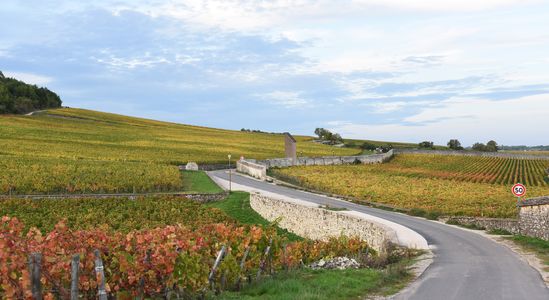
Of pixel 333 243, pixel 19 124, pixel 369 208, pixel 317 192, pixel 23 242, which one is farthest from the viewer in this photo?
pixel 19 124

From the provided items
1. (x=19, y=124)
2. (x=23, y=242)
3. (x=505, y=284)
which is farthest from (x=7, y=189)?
(x=19, y=124)

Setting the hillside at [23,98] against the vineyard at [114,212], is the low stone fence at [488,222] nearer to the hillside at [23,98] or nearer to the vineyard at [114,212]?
the vineyard at [114,212]

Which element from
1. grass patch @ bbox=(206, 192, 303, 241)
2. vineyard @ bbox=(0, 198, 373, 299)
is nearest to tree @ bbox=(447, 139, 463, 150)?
grass patch @ bbox=(206, 192, 303, 241)

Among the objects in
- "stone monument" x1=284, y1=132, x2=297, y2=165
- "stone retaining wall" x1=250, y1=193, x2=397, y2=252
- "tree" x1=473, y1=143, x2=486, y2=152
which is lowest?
"stone retaining wall" x1=250, y1=193, x2=397, y2=252

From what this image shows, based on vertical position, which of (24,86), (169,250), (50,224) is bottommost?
(50,224)

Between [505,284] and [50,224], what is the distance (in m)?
28.8

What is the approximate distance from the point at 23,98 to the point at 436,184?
107708 mm

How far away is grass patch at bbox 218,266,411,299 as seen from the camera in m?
13.7

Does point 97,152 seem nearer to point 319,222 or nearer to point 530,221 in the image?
point 319,222

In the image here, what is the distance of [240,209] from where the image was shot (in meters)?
44.1

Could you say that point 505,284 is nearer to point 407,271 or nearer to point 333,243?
point 407,271

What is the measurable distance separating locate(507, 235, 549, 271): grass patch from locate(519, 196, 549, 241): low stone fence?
2083mm

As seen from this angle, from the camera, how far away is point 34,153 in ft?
227

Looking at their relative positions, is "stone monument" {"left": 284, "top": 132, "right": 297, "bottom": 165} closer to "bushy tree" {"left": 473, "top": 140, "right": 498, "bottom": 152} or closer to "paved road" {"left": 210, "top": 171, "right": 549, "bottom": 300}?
"paved road" {"left": 210, "top": 171, "right": 549, "bottom": 300}
